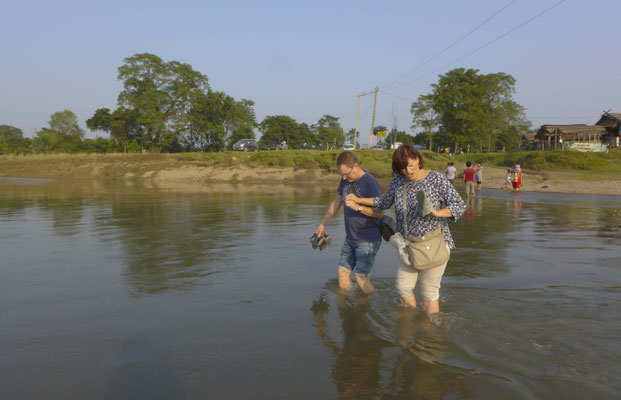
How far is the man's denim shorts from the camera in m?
4.89

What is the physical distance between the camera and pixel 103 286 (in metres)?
5.78

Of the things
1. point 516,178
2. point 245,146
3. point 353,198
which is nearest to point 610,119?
point 516,178

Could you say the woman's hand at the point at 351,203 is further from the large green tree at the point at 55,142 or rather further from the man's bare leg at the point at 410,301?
the large green tree at the point at 55,142

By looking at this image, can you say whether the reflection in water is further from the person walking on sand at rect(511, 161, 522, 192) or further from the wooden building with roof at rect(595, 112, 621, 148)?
the wooden building with roof at rect(595, 112, 621, 148)

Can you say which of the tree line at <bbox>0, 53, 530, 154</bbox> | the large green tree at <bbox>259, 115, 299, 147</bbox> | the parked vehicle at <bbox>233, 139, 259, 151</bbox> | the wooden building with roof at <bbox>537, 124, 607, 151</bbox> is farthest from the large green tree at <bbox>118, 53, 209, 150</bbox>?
the wooden building with roof at <bbox>537, 124, 607, 151</bbox>

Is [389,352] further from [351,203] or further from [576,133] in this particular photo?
[576,133]

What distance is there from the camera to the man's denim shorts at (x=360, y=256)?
4.89m

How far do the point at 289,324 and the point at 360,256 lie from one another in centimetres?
119

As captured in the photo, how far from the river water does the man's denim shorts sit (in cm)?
46

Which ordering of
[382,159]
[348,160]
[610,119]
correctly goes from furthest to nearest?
1. [610,119]
2. [382,159]
3. [348,160]

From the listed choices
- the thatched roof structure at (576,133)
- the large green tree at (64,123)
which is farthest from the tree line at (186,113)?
the large green tree at (64,123)

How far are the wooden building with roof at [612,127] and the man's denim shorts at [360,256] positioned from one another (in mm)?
49182

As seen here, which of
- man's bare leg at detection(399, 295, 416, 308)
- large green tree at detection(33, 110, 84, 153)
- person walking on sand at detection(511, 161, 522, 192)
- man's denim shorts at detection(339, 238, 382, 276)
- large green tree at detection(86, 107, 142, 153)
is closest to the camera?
man's bare leg at detection(399, 295, 416, 308)

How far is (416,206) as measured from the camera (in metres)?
4.01
